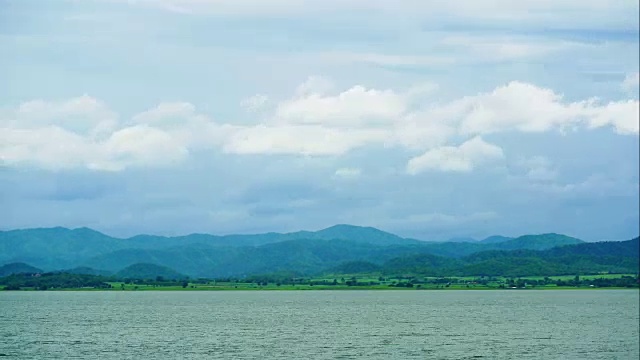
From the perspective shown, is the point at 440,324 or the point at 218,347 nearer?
the point at 218,347

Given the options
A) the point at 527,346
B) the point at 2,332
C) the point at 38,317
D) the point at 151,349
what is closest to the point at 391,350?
the point at 527,346

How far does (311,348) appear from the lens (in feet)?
321

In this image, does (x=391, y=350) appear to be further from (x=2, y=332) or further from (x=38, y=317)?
(x=38, y=317)

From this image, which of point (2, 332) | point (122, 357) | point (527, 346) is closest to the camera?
point (122, 357)

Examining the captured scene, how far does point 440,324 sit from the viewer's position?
13925 cm

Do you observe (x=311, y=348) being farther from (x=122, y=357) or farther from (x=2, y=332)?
(x=2, y=332)

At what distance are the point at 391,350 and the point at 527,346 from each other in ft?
58.5

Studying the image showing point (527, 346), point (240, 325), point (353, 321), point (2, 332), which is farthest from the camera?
point (353, 321)

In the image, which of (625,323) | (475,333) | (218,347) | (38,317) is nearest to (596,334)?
(475,333)

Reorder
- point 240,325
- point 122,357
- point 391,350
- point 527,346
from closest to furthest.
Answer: point 122,357
point 391,350
point 527,346
point 240,325

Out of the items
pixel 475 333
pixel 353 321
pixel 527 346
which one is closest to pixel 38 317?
pixel 353 321

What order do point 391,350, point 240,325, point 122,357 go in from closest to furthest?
point 122,357
point 391,350
point 240,325

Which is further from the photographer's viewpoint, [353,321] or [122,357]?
[353,321]

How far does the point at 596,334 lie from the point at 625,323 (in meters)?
25.0
